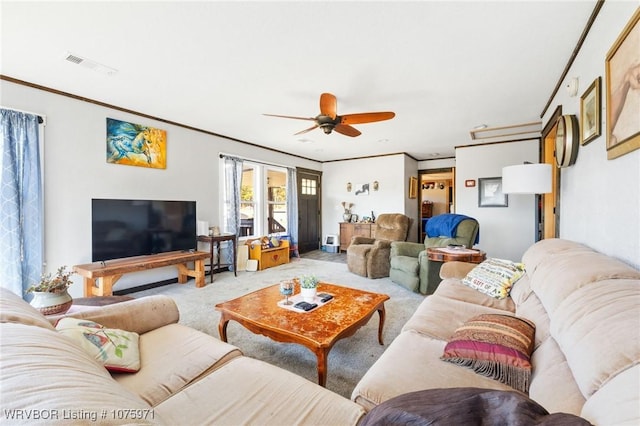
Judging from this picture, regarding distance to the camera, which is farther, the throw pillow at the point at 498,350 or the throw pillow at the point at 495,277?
the throw pillow at the point at 495,277

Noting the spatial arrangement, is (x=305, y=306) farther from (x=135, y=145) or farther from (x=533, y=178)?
(x=135, y=145)

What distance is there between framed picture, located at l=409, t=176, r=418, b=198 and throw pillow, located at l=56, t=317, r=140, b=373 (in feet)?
21.3

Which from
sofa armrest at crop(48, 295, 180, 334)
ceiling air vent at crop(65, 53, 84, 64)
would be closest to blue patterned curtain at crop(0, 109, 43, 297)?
ceiling air vent at crop(65, 53, 84, 64)

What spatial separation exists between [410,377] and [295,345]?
1393 mm

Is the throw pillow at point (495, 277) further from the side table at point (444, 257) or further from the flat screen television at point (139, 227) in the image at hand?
the flat screen television at point (139, 227)

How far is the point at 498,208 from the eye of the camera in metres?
5.22

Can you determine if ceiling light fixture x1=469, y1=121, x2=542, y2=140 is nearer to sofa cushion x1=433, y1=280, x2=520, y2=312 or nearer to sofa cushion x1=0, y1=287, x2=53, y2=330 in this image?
sofa cushion x1=433, y1=280, x2=520, y2=312

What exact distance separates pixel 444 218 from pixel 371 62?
2.79 m

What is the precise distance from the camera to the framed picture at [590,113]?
5.68 ft

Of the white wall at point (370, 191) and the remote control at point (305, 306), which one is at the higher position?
the white wall at point (370, 191)

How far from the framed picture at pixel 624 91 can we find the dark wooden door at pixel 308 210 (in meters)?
5.68

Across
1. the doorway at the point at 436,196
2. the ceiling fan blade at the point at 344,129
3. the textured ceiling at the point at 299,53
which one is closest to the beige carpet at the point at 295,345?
the ceiling fan blade at the point at 344,129

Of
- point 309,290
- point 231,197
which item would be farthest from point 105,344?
point 231,197

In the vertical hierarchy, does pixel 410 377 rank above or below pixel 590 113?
below
